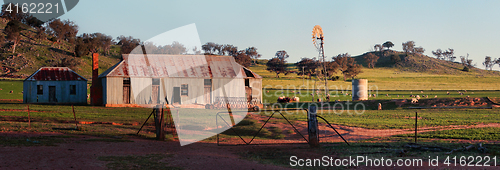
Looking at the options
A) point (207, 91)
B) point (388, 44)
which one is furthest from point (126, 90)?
point (388, 44)

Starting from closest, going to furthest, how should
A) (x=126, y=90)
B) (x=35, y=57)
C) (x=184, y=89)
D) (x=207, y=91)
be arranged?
(x=126, y=90), (x=184, y=89), (x=207, y=91), (x=35, y=57)

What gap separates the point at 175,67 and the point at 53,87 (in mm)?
13177

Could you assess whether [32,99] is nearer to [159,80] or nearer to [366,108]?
[159,80]

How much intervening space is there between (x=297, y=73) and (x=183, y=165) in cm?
9925

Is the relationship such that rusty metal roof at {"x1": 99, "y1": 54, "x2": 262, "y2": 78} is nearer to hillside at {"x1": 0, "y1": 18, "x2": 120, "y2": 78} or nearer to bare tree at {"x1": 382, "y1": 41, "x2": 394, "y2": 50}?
hillside at {"x1": 0, "y1": 18, "x2": 120, "y2": 78}

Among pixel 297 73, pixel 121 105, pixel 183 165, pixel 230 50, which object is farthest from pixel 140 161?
pixel 230 50

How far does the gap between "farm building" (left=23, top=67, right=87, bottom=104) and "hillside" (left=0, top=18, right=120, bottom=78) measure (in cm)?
3294

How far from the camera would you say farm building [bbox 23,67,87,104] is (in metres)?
39.7

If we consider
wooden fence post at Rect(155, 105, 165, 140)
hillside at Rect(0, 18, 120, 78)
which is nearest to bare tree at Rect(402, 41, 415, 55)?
hillside at Rect(0, 18, 120, 78)

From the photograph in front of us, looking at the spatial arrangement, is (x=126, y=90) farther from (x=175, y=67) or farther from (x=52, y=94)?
(x=52, y=94)

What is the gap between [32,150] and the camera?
1055 centimetres

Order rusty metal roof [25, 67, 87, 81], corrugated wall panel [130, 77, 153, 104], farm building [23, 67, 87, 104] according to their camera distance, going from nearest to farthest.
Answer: corrugated wall panel [130, 77, 153, 104] → farm building [23, 67, 87, 104] → rusty metal roof [25, 67, 87, 81]

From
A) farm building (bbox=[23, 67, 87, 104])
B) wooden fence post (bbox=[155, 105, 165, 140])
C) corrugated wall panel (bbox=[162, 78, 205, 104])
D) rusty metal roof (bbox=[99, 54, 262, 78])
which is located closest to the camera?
wooden fence post (bbox=[155, 105, 165, 140])

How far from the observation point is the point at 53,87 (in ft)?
132
